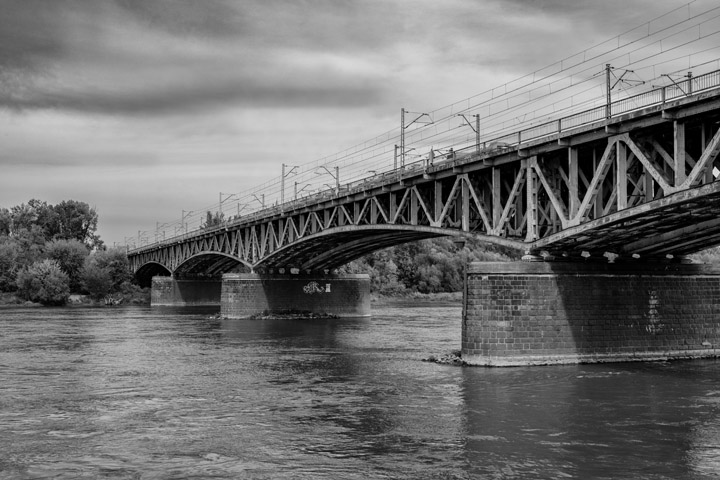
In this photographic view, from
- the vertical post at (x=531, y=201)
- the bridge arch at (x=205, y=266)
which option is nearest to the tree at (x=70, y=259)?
the bridge arch at (x=205, y=266)

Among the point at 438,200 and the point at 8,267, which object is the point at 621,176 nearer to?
the point at 438,200

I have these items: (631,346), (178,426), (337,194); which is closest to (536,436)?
(178,426)

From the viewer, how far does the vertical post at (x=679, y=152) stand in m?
27.2

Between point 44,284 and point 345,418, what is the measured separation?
98315mm

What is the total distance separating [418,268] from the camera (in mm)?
140125

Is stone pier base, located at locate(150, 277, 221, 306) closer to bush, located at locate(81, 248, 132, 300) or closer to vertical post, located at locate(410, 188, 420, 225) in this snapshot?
bush, located at locate(81, 248, 132, 300)

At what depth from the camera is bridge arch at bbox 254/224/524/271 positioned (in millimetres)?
49400

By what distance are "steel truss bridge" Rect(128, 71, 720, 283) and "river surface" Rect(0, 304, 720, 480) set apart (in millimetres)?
5656

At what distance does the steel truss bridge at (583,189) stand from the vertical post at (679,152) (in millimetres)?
34

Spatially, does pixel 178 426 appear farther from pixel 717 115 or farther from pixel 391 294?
pixel 391 294

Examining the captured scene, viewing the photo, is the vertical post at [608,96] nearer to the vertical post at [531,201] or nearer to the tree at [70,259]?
the vertical post at [531,201]

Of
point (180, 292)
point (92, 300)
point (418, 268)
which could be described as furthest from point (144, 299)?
point (418, 268)

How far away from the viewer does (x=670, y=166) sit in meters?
29.2

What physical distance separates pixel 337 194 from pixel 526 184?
2166cm
